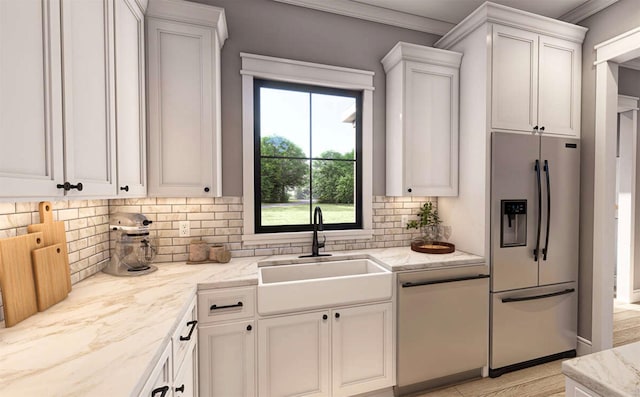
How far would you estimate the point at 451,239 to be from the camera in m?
2.67

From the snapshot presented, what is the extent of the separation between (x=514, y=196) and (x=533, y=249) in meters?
0.49

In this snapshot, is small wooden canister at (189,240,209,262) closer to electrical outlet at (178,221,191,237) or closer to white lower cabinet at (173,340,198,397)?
electrical outlet at (178,221,191,237)

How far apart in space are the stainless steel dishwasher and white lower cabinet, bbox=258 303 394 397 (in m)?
0.13

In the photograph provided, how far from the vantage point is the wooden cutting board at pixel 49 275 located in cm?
122

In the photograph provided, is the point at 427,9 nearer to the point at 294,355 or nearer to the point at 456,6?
the point at 456,6

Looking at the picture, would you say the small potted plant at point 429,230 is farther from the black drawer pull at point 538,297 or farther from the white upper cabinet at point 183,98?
the white upper cabinet at point 183,98

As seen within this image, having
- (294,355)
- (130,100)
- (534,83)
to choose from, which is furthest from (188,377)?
(534,83)

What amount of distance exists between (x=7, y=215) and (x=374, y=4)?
2930 millimetres

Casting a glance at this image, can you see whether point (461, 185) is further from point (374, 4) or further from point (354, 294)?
point (374, 4)

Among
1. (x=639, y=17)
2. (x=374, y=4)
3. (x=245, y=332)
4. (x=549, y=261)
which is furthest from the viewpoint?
(x=374, y=4)

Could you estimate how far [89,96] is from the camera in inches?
49.4

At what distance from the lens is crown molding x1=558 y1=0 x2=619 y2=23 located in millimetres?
2449

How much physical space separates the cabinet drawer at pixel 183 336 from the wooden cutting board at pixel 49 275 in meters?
0.57

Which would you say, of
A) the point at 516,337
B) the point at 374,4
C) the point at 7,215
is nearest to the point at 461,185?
the point at 516,337
